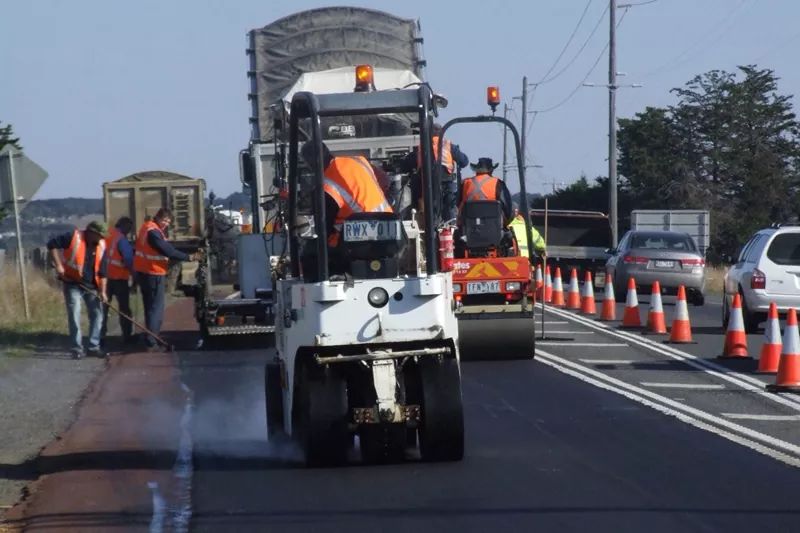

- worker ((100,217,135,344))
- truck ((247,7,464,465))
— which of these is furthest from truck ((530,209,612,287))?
truck ((247,7,464,465))

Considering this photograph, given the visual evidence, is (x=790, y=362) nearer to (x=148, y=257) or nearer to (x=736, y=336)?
(x=736, y=336)

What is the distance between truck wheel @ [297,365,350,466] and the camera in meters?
9.27

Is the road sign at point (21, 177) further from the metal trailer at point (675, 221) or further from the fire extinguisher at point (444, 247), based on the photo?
the metal trailer at point (675, 221)

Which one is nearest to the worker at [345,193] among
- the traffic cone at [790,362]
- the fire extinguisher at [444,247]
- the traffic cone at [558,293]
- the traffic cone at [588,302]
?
the fire extinguisher at [444,247]

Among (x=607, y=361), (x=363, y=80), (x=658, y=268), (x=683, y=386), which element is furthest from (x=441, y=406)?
(x=658, y=268)

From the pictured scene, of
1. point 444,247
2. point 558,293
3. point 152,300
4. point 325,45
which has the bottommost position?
point 558,293

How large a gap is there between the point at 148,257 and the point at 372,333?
10838 mm

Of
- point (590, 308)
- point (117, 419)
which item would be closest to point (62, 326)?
point (590, 308)

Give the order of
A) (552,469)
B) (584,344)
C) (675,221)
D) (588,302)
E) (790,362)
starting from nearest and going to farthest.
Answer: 1. (552,469)
2. (790,362)
3. (584,344)
4. (588,302)
5. (675,221)

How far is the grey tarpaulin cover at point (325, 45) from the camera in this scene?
24172 millimetres

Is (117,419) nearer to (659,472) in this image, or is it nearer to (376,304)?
(376,304)

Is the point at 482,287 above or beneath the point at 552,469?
above

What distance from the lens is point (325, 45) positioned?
2489 centimetres

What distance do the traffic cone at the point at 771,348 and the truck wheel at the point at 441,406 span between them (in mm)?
6313
